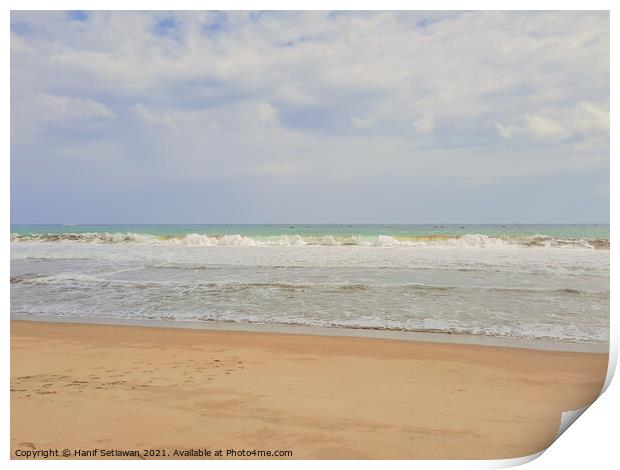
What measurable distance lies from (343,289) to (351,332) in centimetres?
195

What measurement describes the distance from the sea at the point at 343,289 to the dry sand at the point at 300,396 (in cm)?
90

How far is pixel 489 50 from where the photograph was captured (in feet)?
13.0

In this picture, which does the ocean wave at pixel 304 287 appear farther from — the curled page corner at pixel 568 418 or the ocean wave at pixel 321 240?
the ocean wave at pixel 321 240

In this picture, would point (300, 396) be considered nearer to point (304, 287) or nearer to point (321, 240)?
point (304, 287)

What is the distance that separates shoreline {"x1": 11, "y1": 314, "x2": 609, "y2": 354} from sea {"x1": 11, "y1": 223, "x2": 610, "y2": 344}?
0.22 ft

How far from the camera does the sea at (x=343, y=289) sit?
4742 mm

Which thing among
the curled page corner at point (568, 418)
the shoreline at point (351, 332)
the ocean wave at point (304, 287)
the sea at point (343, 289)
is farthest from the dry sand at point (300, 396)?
the ocean wave at point (304, 287)

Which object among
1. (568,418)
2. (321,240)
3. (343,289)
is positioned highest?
(321,240)

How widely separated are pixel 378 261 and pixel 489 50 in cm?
600

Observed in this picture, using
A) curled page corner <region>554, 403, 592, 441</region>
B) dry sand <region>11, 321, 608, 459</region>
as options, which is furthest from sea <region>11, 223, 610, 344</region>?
curled page corner <region>554, 403, 592, 441</region>

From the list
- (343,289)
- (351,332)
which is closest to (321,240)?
(343,289)

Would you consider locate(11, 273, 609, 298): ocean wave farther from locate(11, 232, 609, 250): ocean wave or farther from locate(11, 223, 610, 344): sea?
locate(11, 232, 609, 250): ocean wave

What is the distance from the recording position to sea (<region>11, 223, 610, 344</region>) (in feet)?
15.6

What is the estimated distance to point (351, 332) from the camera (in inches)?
171
